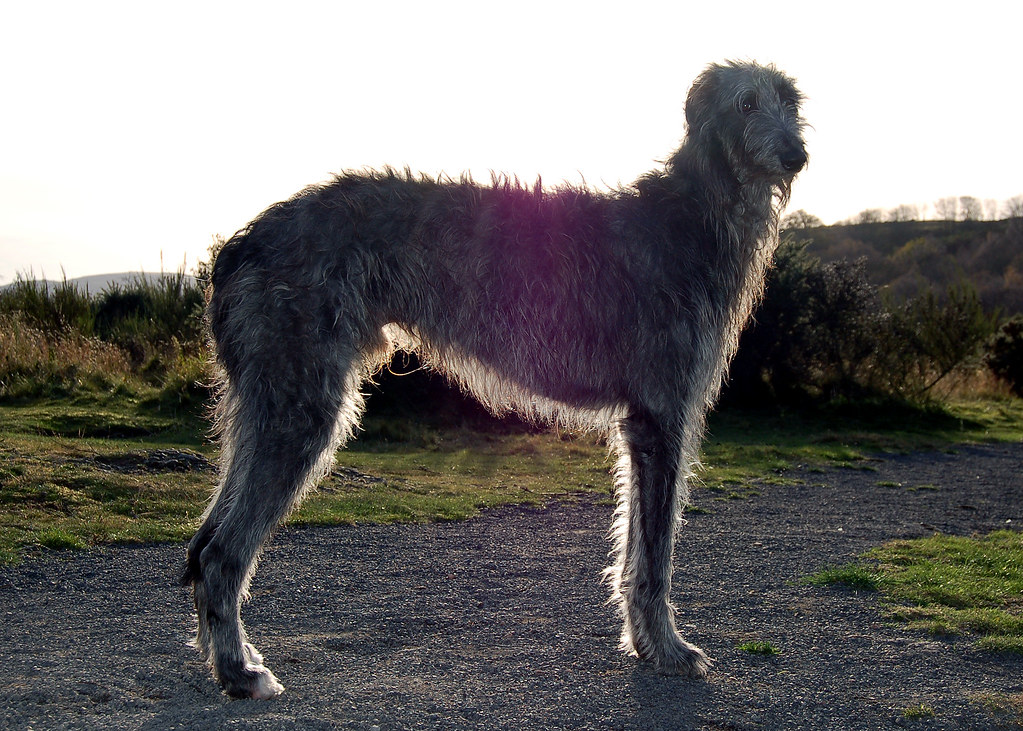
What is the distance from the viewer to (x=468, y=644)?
4492mm

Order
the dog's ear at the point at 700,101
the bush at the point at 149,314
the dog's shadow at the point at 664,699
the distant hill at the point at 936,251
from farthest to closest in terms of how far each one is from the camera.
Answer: the distant hill at the point at 936,251 < the bush at the point at 149,314 < the dog's ear at the point at 700,101 < the dog's shadow at the point at 664,699

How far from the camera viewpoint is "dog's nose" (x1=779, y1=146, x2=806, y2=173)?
4340 millimetres

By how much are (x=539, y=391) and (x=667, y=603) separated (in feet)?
4.24

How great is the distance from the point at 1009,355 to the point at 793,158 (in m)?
23.2

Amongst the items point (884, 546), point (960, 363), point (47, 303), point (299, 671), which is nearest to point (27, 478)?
point (299, 671)

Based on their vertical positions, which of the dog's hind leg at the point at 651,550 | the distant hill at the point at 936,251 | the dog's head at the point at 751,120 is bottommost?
the dog's hind leg at the point at 651,550

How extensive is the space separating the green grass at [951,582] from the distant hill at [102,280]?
1694 cm

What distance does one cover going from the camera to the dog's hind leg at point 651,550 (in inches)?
166

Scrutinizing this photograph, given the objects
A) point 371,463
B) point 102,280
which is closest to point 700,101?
point 371,463

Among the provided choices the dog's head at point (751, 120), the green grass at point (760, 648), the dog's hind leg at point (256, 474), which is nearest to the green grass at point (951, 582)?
the green grass at point (760, 648)

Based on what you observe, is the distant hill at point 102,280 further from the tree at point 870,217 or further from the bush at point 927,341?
the tree at point 870,217

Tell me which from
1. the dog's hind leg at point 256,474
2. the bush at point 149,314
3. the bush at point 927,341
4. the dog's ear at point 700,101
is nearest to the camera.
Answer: the dog's hind leg at point 256,474

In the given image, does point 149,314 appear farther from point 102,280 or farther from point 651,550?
point 651,550

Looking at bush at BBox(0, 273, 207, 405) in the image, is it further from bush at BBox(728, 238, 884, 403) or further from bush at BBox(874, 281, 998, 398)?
bush at BBox(874, 281, 998, 398)
